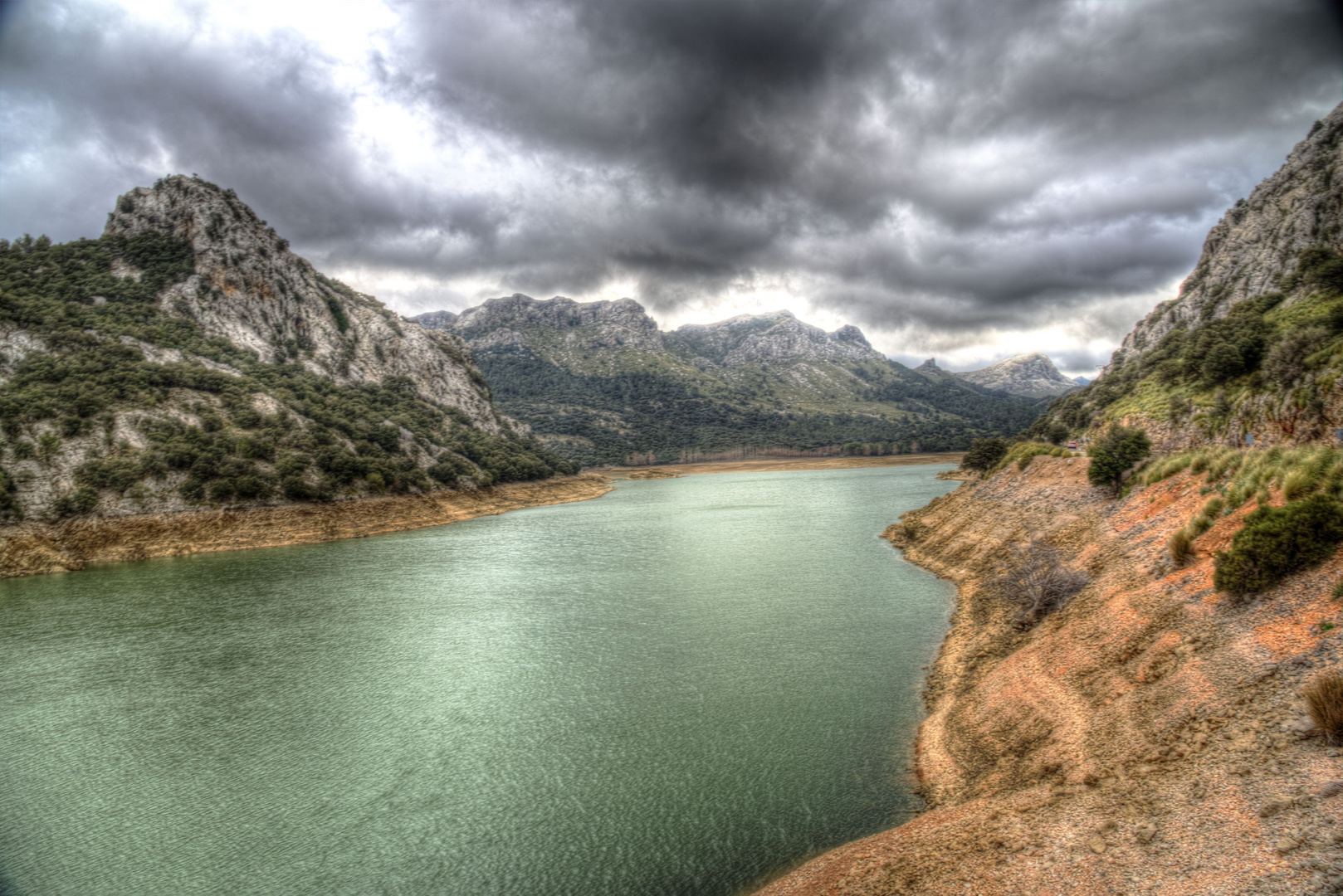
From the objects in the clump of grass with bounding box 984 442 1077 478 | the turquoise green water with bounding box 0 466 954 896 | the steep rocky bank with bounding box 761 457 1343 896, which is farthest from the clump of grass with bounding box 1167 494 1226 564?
the clump of grass with bounding box 984 442 1077 478

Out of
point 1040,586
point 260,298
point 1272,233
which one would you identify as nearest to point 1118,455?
point 1040,586

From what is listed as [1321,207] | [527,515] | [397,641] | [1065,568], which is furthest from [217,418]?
[1321,207]

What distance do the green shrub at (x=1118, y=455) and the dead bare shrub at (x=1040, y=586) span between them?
279 inches

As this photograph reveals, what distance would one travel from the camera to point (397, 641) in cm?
2644

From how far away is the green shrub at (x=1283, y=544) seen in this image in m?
11.9

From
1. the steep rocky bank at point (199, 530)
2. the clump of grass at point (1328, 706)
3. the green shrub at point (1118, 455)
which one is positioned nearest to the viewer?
→ the clump of grass at point (1328, 706)

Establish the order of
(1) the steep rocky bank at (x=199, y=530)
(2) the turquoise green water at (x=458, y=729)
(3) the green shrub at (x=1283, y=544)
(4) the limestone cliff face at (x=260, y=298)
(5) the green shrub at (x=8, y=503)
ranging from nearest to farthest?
(2) the turquoise green water at (x=458, y=729)
(3) the green shrub at (x=1283, y=544)
(1) the steep rocky bank at (x=199, y=530)
(5) the green shrub at (x=8, y=503)
(4) the limestone cliff face at (x=260, y=298)

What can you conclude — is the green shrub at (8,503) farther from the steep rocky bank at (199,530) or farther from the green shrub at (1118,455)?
the green shrub at (1118,455)

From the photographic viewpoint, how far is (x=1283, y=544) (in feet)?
40.3

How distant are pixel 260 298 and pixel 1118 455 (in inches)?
4867

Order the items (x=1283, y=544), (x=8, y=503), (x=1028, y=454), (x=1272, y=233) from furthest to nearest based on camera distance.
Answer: (x=1272, y=233) < (x=8, y=503) < (x=1028, y=454) < (x=1283, y=544)

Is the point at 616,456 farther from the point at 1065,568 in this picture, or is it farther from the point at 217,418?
the point at 1065,568

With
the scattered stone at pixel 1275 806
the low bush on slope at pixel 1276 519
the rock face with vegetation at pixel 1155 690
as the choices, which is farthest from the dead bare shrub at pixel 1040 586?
the scattered stone at pixel 1275 806

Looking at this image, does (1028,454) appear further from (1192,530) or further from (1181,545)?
(1181,545)
